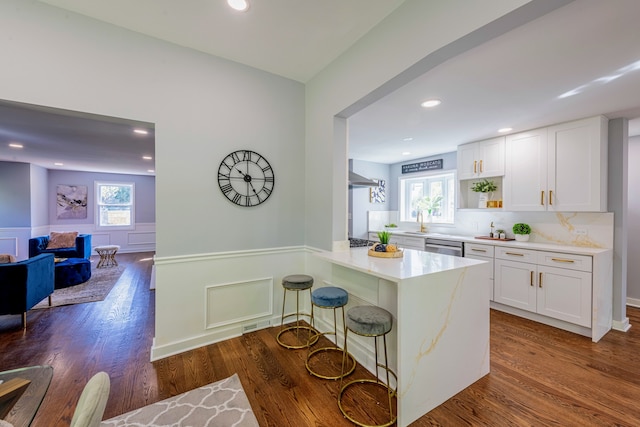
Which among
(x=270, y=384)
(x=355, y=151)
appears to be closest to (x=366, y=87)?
(x=270, y=384)

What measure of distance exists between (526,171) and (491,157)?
1.75 ft

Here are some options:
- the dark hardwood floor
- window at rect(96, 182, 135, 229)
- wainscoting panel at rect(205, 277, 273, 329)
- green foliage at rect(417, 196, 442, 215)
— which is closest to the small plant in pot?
the dark hardwood floor

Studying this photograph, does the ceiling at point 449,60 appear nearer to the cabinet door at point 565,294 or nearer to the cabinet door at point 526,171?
the cabinet door at point 526,171

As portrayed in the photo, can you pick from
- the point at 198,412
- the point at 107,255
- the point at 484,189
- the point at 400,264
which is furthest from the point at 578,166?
the point at 107,255

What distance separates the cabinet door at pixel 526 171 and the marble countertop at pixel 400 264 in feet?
7.30

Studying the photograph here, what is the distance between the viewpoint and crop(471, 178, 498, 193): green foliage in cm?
410

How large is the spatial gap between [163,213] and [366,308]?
195 cm

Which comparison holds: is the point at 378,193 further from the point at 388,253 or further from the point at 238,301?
the point at 238,301

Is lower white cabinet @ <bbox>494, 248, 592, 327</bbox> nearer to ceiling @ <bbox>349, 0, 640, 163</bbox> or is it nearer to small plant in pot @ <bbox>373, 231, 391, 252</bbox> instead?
ceiling @ <bbox>349, 0, 640, 163</bbox>

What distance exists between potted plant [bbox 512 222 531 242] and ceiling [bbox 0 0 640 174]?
4.56 ft

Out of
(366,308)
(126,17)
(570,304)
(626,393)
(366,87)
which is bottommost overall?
(626,393)

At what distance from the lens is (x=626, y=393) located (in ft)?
6.45

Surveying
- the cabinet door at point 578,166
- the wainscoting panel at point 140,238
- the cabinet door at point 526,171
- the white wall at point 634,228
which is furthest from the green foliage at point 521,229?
the wainscoting panel at point 140,238

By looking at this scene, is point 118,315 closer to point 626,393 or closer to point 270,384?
point 270,384
